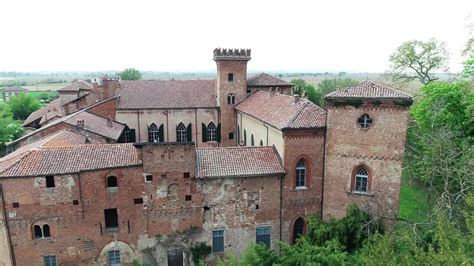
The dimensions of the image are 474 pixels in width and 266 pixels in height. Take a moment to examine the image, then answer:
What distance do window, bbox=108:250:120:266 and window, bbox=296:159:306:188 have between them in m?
14.3

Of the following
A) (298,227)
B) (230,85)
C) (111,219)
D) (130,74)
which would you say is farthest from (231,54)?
(130,74)

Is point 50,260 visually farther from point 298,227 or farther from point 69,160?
point 298,227

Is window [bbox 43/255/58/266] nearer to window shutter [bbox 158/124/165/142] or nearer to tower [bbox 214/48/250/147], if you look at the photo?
window shutter [bbox 158/124/165/142]

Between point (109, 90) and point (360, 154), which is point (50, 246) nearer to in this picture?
point (360, 154)

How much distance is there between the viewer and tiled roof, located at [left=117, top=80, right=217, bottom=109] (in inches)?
1697

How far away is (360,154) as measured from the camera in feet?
79.7

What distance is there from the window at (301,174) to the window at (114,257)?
14300mm

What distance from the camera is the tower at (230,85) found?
4116 centimetres

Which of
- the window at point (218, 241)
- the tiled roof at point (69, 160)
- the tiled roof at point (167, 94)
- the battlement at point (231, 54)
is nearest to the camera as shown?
the tiled roof at point (69, 160)

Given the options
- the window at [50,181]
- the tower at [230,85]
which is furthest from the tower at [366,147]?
the window at [50,181]

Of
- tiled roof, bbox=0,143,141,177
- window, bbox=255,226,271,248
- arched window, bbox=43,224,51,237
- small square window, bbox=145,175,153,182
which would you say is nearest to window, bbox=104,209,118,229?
small square window, bbox=145,175,153,182

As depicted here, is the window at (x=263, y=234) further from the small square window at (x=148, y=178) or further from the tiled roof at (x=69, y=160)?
the tiled roof at (x=69, y=160)

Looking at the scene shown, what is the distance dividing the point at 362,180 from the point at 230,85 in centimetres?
2195

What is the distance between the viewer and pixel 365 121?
78.4ft
